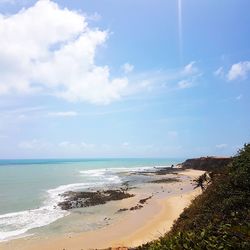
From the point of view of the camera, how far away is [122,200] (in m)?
43.3

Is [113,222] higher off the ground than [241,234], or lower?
lower

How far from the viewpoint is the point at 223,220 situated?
37.1 feet

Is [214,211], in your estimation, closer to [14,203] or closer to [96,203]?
[96,203]

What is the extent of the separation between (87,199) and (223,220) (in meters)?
34.2

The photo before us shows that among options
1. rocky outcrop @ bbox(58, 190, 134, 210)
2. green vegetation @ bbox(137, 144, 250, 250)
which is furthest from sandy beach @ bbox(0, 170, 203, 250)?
rocky outcrop @ bbox(58, 190, 134, 210)

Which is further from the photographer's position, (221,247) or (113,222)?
(113,222)

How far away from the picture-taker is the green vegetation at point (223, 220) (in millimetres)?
9062

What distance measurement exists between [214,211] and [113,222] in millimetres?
18206

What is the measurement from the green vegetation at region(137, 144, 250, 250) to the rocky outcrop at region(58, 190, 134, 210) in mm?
25862

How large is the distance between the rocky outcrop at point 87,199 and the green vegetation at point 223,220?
25862 millimetres

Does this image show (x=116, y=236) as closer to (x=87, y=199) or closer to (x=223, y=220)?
(x=223, y=220)

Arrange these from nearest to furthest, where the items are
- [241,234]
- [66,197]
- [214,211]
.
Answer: [241,234] → [214,211] → [66,197]

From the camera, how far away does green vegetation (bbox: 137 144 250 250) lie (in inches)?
357

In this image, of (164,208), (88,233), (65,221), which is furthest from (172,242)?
(164,208)
